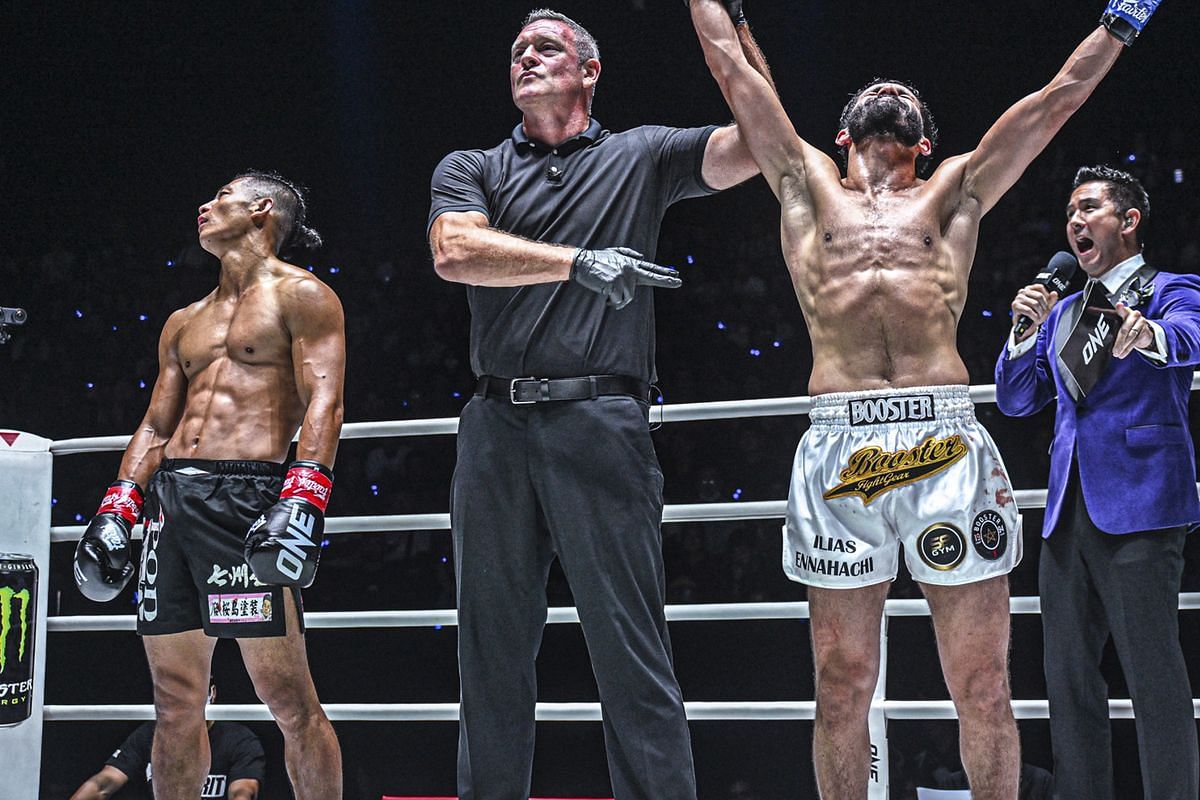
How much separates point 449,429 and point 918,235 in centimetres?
114

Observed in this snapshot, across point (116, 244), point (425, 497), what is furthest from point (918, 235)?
point (116, 244)

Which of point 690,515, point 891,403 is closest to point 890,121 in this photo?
point 891,403

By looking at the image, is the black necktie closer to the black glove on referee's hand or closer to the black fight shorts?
the black glove on referee's hand

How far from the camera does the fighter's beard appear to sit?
2.08m

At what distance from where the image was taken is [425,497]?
17.2 feet

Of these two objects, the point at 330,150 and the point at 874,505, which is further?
the point at 330,150

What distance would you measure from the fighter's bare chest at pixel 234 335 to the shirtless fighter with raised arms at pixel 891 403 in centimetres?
105

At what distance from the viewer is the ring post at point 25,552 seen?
261cm

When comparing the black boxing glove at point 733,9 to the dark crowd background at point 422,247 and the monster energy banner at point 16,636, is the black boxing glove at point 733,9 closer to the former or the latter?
the monster energy banner at point 16,636

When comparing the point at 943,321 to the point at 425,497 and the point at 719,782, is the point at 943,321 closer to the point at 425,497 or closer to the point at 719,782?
the point at 719,782

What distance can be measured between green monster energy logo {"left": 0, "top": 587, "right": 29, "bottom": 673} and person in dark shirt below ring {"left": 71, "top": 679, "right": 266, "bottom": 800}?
2.44ft

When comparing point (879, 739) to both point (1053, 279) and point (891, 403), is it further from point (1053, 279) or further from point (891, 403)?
point (1053, 279)

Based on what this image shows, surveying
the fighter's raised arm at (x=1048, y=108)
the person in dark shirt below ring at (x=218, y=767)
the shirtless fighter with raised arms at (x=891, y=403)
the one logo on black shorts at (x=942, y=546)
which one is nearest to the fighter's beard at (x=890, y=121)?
the shirtless fighter with raised arms at (x=891, y=403)

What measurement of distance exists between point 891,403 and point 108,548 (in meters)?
1.58
